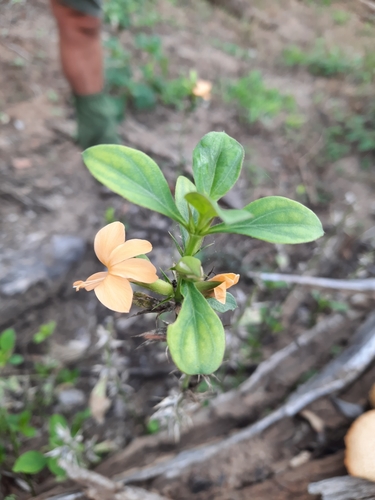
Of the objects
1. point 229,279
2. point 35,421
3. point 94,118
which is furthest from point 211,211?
point 94,118

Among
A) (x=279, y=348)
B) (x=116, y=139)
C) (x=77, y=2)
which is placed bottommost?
(x=279, y=348)

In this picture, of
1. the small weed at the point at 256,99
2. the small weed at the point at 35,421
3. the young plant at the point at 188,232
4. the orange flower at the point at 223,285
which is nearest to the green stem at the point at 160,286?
the young plant at the point at 188,232

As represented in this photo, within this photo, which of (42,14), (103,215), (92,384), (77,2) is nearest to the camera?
(92,384)

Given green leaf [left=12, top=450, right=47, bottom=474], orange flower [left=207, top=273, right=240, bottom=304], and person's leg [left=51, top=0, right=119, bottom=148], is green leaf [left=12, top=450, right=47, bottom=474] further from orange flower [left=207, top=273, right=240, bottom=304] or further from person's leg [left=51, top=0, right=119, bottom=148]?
person's leg [left=51, top=0, right=119, bottom=148]

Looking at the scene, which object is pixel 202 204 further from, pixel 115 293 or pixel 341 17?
pixel 341 17

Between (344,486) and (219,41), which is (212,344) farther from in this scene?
(219,41)

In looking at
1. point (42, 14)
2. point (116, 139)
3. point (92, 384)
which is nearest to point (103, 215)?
point (116, 139)
